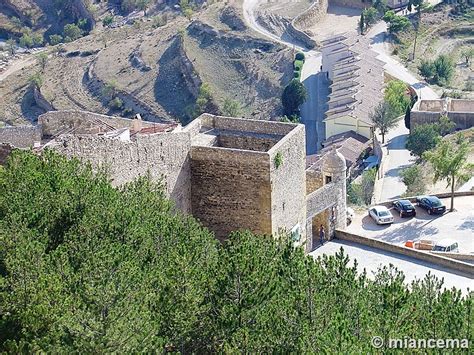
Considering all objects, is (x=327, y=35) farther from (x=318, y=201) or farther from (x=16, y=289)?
(x=16, y=289)

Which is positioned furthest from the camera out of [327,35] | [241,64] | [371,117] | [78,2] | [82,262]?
[78,2]

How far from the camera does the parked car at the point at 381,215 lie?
34.9 metres

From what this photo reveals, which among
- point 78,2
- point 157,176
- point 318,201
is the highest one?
point 157,176

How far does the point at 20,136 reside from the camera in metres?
25.8

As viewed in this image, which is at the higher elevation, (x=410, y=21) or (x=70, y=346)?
(x=70, y=346)

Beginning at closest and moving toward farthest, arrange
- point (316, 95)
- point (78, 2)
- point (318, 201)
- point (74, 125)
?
point (74, 125), point (318, 201), point (316, 95), point (78, 2)

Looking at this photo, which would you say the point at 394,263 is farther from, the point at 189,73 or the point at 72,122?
the point at 189,73

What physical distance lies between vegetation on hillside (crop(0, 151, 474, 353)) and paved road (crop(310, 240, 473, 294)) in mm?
7950

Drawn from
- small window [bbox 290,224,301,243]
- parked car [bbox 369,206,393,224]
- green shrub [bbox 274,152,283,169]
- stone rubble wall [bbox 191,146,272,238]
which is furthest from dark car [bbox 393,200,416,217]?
green shrub [bbox 274,152,283,169]

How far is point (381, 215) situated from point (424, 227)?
1.73 metres

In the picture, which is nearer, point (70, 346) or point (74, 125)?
point (70, 346)

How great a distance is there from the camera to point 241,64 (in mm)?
79375

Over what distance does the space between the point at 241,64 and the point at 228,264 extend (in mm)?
63105

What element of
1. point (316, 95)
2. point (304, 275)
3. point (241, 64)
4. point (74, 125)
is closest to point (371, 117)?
point (316, 95)
